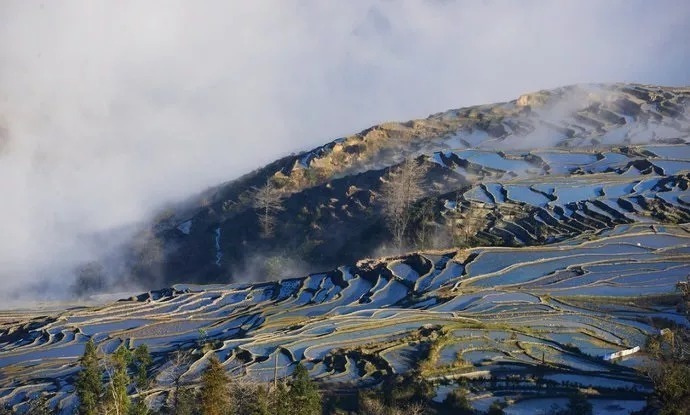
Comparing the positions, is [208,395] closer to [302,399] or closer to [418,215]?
[302,399]

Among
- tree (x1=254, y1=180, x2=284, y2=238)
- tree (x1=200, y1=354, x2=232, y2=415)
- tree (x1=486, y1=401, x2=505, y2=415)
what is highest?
tree (x1=254, y1=180, x2=284, y2=238)

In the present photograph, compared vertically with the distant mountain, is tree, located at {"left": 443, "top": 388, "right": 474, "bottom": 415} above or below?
below

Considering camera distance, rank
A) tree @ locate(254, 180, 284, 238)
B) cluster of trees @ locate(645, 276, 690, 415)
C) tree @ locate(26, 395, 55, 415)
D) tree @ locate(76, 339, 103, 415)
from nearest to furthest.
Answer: cluster of trees @ locate(645, 276, 690, 415)
tree @ locate(76, 339, 103, 415)
tree @ locate(26, 395, 55, 415)
tree @ locate(254, 180, 284, 238)

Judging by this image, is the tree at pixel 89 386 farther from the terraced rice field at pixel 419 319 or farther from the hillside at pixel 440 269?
the terraced rice field at pixel 419 319

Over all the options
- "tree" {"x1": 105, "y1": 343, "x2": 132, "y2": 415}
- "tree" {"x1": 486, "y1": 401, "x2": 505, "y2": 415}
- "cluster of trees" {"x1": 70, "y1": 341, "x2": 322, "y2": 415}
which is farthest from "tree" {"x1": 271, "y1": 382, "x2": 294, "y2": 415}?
"tree" {"x1": 486, "y1": 401, "x2": 505, "y2": 415}

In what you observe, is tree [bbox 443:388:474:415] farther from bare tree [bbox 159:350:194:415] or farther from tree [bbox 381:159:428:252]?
tree [bbox 381:159:428:252]

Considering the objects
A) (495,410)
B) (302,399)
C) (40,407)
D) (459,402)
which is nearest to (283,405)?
(302,399)

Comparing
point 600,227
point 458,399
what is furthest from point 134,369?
point 600,227

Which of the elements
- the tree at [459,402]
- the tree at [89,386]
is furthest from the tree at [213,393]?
the tree at [459,402]
